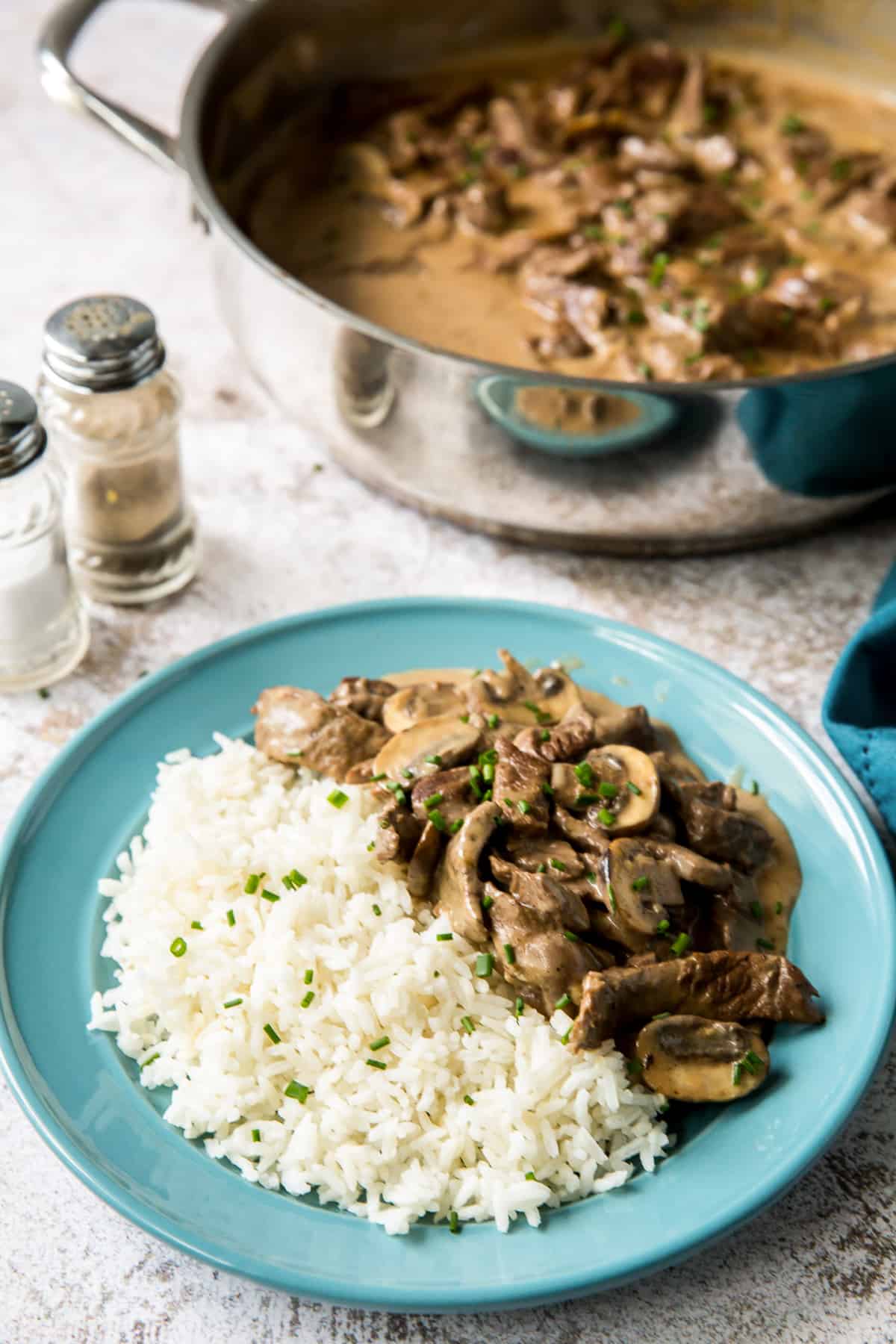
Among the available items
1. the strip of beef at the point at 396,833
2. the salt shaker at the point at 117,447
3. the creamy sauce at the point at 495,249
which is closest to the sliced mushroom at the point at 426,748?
the strip of beef at the point at 396,833

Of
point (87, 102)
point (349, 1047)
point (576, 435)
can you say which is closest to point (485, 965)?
point (349, 1047)

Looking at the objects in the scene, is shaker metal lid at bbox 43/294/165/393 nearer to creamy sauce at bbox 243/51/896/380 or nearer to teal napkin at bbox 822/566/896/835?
creamy sauce at bbox 243/51/896/380

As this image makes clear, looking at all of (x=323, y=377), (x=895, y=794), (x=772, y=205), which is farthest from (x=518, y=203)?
(x=895, y=794)

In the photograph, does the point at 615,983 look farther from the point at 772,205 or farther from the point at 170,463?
the point at 772,205

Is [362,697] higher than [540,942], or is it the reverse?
[540,942]

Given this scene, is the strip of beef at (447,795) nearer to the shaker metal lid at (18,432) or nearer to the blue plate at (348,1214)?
the blue plate at (348,1214)

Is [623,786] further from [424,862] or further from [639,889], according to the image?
[424,862]
